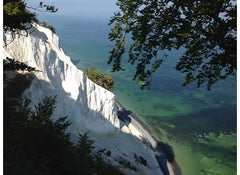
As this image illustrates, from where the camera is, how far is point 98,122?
1219 inches

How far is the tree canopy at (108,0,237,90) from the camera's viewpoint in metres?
6.12

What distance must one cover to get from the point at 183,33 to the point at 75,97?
23.3m

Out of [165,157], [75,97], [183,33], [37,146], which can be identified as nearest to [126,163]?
[75,97]

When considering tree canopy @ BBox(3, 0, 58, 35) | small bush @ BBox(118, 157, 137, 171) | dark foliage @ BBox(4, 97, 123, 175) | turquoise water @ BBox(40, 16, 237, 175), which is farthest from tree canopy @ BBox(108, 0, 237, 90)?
turquoise water @ BBox(40, 16, 237, 175)

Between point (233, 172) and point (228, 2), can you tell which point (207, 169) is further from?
point (228, 2)

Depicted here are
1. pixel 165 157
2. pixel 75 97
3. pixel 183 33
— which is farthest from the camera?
pixel 165 157

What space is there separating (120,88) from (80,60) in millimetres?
43053

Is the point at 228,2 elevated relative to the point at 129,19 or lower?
elevated

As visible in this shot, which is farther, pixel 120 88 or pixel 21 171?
pixel 120 88

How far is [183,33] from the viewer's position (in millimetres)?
6031

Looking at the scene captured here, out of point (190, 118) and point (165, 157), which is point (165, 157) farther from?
point (190, 118)

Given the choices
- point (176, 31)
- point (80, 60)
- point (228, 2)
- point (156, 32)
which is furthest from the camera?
point (80, 60)

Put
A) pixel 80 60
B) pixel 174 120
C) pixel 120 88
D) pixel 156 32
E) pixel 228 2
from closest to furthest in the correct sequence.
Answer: pixel 228 2 < pixel 156 32 < pixel 174 120 < pixel 120 88 < pixel 80 60

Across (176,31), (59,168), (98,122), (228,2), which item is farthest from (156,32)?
(98,122)
